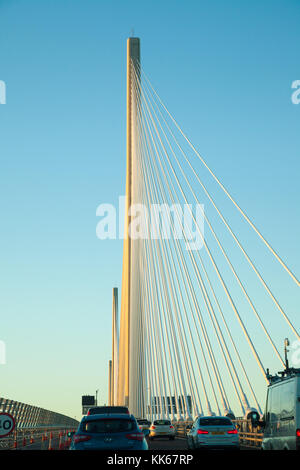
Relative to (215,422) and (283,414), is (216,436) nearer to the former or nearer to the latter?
(215,422)

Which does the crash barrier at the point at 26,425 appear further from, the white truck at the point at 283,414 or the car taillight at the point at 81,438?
the white truck at the point at 283,414

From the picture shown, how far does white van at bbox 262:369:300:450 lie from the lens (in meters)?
13.1

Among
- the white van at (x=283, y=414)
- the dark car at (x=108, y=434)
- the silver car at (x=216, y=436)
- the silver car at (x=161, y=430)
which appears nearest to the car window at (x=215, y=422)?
the silver car at (x=216, y=436)

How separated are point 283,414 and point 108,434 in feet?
11.9

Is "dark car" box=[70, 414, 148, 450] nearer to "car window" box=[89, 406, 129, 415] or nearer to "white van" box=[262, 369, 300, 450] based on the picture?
"white van" box=[262, 369, 300, 450]

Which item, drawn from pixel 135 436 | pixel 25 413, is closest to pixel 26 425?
pixel 25 413

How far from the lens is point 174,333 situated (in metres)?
35.1

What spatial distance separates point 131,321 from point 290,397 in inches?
1452

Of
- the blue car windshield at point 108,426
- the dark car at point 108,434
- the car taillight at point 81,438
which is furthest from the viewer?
the blue car windshield at point 108,426

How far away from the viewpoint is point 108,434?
1345 centimetres

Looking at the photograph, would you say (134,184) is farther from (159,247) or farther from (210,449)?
(210,449)

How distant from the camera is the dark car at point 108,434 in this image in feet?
43.9
